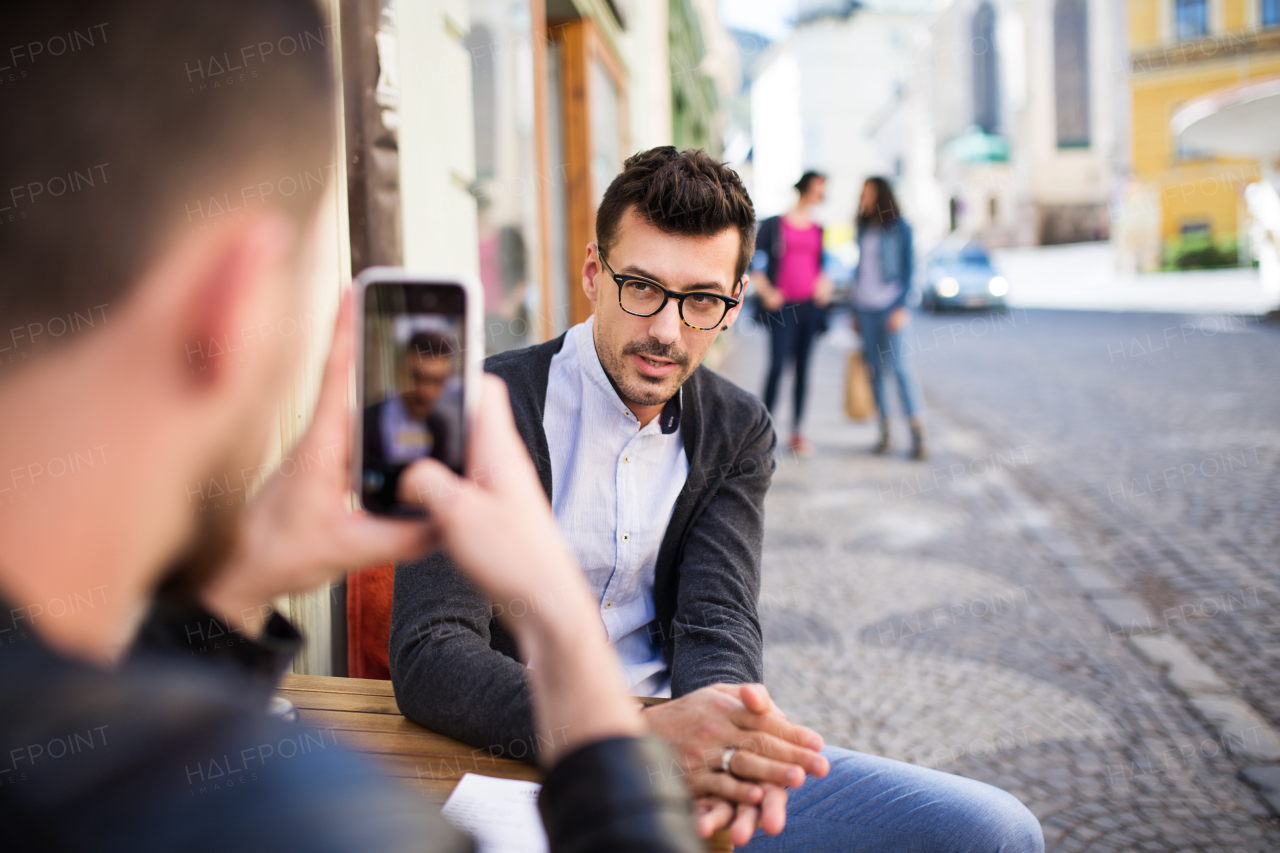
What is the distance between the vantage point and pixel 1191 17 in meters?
32.2

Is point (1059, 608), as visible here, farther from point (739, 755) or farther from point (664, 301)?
point (739, 755)

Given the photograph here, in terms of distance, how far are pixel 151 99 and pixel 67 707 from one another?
1.06ft

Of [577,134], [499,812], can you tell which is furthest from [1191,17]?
[499,812]

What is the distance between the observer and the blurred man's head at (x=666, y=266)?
193 centimetres

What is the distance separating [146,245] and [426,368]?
0.33 m

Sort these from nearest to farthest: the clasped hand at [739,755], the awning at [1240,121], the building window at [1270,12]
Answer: the clasped hand at [739,755]
the awning at [1240,121]
the building window at [1270,12]

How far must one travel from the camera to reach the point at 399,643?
5.06ft

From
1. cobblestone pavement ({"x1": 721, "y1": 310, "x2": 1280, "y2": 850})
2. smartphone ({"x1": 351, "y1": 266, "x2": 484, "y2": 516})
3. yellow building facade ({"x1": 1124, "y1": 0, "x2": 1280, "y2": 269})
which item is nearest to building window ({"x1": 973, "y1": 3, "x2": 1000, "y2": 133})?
yellow building facade ({"x1": 1124, "y1": 0, "x2": 1280, "y2": 269})

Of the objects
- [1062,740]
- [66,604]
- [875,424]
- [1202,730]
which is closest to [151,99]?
[66,604]

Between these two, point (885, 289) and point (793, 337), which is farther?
point (793, 337)

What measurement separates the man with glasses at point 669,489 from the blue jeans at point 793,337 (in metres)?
5.21

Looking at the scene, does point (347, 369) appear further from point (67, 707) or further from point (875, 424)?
point (875, 424)

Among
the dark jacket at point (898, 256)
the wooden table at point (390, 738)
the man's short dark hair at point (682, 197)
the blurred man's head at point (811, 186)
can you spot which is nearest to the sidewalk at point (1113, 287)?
the dark jacket at point (898, 256)

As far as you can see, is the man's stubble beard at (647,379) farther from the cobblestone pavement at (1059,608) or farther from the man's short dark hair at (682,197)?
the cobblestone pavement at (1059,608)
